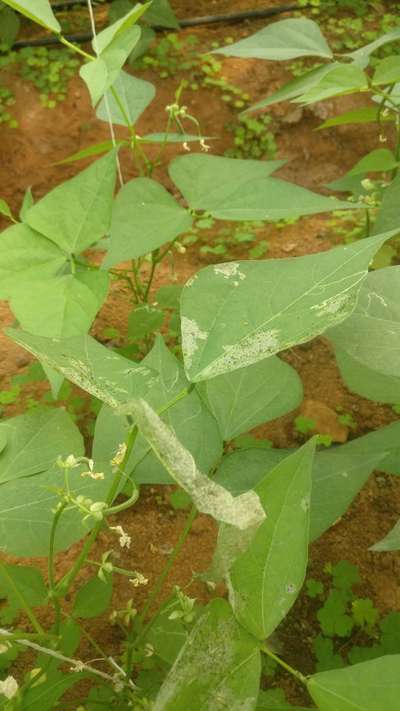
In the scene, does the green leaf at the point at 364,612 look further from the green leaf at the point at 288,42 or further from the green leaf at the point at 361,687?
the green leaf at the point at 288,42

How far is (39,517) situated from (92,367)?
0.26 m

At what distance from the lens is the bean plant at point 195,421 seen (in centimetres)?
58

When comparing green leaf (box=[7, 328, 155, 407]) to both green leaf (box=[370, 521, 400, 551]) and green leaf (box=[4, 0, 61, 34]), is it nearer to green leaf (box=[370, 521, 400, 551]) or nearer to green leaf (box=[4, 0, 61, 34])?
green leaf (box=[370, 521, 400, 551])

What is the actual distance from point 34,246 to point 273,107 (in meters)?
2.54

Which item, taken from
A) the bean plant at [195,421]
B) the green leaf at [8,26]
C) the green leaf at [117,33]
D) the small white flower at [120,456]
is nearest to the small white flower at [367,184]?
the bean plant at [195,421]

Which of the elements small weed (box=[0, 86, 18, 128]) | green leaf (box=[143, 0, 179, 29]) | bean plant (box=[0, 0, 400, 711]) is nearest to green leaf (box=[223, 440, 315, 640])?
bean plant (box=[0, 0, 400, 711])

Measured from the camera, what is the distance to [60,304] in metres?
1.04

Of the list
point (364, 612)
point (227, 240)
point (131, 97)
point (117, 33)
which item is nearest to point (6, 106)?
point (227, 240)

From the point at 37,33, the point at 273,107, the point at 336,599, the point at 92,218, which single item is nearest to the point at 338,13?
the point at 273,107

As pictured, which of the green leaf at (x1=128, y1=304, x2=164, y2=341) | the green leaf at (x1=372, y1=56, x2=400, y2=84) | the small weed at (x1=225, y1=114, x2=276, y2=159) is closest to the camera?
the green leaf at (x1=372, y1=56, x2=400, y2=84)

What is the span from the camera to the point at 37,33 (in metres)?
3.81

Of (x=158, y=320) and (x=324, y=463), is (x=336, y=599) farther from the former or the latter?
(x=158, y=320)

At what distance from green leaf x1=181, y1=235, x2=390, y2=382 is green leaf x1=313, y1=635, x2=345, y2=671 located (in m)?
0.82

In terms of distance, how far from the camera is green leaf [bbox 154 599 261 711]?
0.57m
